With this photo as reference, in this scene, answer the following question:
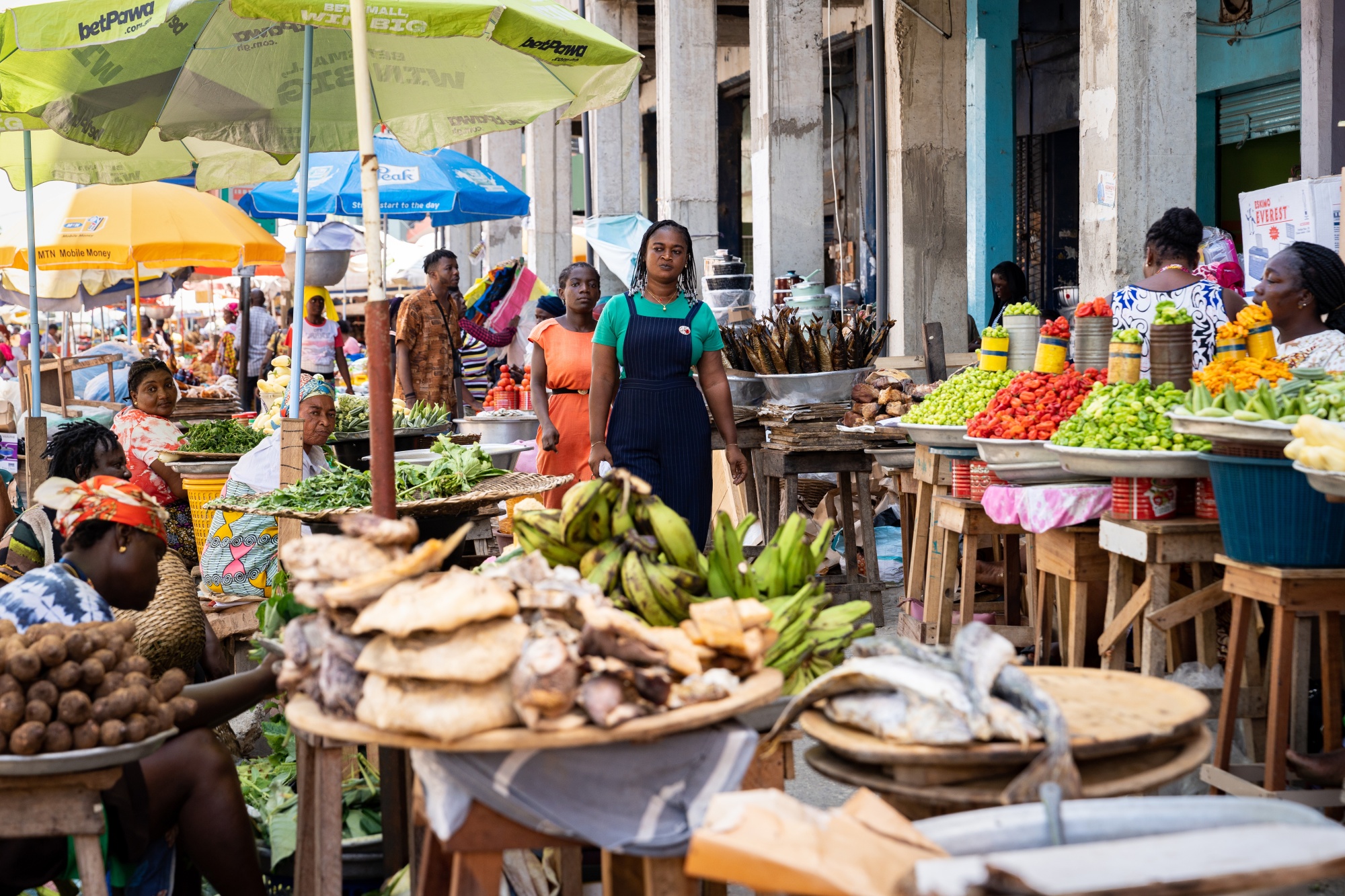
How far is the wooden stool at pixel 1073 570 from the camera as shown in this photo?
460 cm

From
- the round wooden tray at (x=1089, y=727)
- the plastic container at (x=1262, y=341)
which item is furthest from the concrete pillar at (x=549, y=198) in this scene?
the round wooden tray at (x=1089, y=727)

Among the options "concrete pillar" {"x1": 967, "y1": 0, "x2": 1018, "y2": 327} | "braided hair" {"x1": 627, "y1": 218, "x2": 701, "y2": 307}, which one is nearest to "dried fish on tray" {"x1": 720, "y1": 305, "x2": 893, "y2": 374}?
"braided hair" {"x1": 627, "y1": 218, "x2": 701, "y2": 307}

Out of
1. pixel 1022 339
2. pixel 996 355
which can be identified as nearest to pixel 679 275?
pixel 996 355

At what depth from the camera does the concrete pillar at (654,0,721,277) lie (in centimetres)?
1174

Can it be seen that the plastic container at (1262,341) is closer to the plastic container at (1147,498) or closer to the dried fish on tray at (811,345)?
the plastic container at (1147,498)

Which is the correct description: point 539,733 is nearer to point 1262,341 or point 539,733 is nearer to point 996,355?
point 1262,341

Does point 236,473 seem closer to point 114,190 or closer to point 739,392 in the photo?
point 739,392

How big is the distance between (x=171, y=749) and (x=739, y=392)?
4.94 m

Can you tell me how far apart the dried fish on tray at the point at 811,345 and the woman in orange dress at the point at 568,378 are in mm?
1035

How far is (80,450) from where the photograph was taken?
4.86 m

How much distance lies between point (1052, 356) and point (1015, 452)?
2.01 feet

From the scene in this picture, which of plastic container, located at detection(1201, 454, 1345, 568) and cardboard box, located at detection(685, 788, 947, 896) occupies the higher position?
plastic container, located at detection(1201, 454, 1345, 568)

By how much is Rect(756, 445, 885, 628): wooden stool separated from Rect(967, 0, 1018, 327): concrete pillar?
6.87m

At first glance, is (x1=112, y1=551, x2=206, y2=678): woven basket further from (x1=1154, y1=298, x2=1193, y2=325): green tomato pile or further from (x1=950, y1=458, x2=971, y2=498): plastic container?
(x1=1154, y1=298, x2=1193, y2=325): green tomato pile
